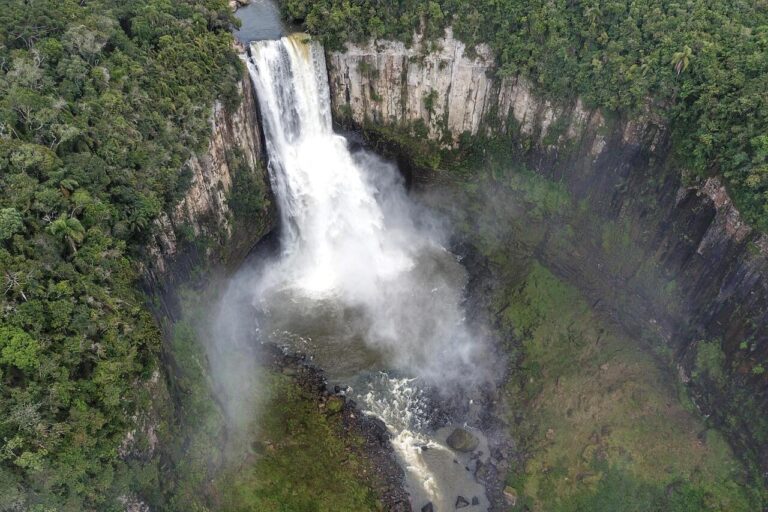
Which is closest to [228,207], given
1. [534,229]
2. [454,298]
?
[454,298]

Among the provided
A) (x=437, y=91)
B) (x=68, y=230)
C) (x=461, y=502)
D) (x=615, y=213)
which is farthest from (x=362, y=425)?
(x=437, y=91)

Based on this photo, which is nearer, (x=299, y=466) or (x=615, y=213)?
(x=299, y=466)

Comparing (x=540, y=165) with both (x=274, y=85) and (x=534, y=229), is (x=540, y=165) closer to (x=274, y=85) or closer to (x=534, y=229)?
(x=534, y=229)

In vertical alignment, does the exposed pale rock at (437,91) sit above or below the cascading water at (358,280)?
above

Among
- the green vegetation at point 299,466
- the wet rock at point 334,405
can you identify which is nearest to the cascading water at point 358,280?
the wet rock at point 334,405

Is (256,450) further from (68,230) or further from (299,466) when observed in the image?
(68,230)

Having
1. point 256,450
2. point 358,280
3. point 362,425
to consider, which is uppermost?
point 358,280

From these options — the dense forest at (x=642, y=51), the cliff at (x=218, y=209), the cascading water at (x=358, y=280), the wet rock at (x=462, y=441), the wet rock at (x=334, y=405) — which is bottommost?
the wet rock at (x=462, y=441)

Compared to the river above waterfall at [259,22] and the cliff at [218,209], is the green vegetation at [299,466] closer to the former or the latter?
the cliff at [218,209]

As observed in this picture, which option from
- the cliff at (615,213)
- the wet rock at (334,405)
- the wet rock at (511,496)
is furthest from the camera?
the wet rock at (334,405)
